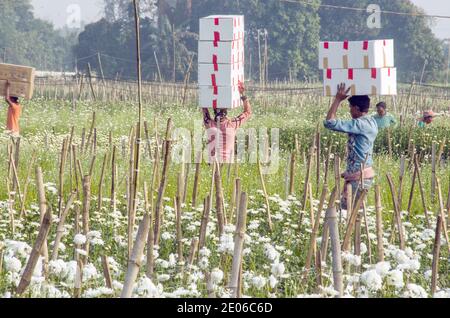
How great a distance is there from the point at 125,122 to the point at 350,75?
9.92 m

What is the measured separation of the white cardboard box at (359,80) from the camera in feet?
24.2

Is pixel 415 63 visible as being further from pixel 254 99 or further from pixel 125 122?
pixel 125 122

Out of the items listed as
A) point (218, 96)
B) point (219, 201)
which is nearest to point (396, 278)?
point (219, 201)

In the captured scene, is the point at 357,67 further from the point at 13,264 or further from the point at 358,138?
the point at 13,264

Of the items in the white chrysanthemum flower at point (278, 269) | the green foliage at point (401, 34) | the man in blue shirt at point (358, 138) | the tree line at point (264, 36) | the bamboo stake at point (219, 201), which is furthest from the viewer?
the green foliage at point (401, 34)

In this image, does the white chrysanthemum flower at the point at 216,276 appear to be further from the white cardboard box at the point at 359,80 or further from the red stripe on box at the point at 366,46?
the red stripe on box at the point at 366,46

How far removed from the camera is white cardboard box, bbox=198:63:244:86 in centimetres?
859

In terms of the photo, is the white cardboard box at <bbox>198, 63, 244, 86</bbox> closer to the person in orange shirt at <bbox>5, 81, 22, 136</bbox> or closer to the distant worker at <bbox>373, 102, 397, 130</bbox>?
the distant worker at <bbox>373, 102, 397, 130</bbox>

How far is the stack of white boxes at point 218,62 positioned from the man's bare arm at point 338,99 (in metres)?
1.47

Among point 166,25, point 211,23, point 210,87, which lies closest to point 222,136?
point 210,87

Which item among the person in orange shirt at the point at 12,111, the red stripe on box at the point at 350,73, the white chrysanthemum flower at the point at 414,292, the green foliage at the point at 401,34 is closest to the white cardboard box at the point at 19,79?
the person in orange shirt at the point at 12,111

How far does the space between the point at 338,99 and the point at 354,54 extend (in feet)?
2.99

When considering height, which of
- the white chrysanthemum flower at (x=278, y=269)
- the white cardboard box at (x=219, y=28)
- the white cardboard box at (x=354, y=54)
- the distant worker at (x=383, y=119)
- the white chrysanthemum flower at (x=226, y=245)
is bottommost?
the white chrysanthemum flower at (x=278, y=269)

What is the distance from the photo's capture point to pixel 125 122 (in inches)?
669
